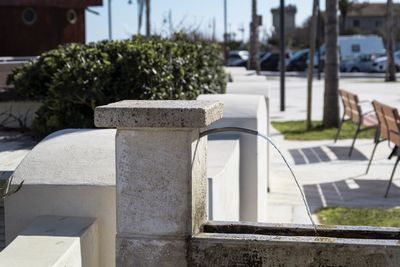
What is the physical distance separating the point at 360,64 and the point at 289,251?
4405 cm

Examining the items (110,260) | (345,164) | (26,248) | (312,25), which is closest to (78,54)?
(110,260)

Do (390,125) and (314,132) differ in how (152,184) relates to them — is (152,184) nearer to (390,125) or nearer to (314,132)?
(390,125)

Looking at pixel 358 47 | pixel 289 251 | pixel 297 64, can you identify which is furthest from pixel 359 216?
pixel 358 47

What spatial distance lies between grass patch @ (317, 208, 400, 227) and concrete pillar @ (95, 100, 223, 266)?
3.87 m

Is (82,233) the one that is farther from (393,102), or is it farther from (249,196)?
(393,102)

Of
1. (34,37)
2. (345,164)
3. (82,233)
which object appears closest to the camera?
(82,233)

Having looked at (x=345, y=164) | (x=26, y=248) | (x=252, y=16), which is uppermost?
(x=252, y=16)

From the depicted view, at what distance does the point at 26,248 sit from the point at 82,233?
284mm

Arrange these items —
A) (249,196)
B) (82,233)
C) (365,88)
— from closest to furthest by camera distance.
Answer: (82,233)
(249,196)
(365,88)

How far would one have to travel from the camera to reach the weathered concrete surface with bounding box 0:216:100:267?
2775mm

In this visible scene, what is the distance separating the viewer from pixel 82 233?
3.11 m

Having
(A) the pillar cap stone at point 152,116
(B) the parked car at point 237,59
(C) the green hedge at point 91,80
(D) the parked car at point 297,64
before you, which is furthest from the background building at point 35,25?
(D) the parked car at point 297,64

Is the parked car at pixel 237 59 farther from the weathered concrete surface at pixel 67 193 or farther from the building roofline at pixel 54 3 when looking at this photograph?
the weathered concrete surface at pixel 67 193

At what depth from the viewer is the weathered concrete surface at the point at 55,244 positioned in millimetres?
2775
